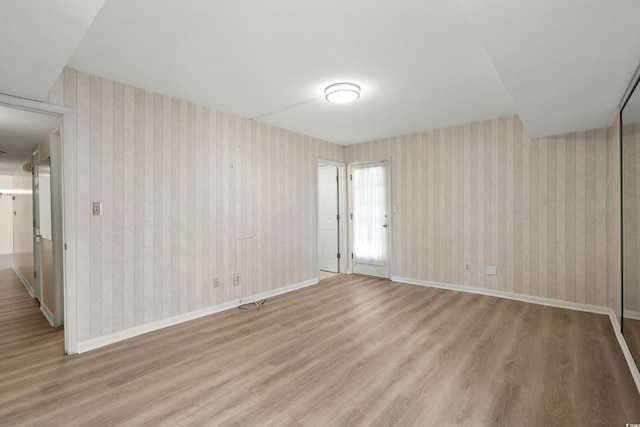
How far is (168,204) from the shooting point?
11.5 ft

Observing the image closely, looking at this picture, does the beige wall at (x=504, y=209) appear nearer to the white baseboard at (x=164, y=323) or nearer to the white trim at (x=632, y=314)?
the white trim at (x=632, y=314)

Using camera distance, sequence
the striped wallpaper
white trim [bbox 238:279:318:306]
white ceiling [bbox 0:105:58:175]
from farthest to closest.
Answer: white trim [bbox 238:279:318:306]
white ceiling [bbox 0:105:58:175]
the striped wallpaper

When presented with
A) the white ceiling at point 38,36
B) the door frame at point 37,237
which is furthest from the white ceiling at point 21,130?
the white ceiling at point 38,36

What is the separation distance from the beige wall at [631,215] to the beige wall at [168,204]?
13.1 feet

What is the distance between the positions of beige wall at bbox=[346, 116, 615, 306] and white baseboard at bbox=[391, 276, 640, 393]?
7 cm

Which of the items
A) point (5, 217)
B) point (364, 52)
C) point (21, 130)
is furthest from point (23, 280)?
point (364, 52)

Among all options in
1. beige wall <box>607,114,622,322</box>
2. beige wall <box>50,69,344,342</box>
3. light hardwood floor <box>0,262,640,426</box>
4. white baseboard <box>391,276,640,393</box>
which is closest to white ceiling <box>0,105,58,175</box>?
beige wall <box>50,69,344,342</box>

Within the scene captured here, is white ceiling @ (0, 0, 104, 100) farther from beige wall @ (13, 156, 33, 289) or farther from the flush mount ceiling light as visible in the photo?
beige wall @ (13, 156, 33, 289)

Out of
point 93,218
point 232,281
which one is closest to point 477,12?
point 93,218

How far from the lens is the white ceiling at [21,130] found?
3.45 meters

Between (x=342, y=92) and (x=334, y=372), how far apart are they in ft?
9.02

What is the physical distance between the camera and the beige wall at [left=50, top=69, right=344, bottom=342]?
2926 millimetres

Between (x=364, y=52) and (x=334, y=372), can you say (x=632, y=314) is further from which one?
(x=364, y=52)

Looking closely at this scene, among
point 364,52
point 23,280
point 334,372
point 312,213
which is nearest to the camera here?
point 334,372
